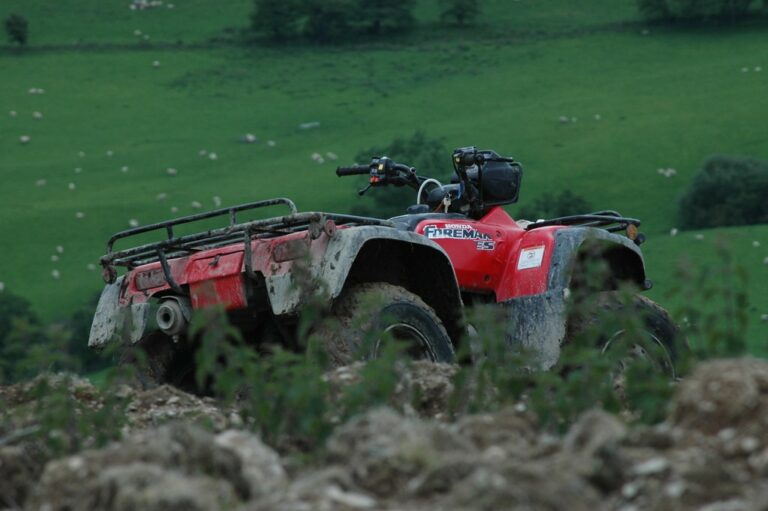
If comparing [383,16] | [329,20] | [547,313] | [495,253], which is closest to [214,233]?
[495,253]

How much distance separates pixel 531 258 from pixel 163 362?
2.55m

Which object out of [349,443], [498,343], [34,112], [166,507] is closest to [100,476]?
[166,507]

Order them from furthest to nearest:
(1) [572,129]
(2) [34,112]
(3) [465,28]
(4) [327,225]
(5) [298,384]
→ (3) [465,28]
(2) [34,112]
(1) [572,129]
(4) [327,225]
(5) [298,384]

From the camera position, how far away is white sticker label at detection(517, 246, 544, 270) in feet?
35.7

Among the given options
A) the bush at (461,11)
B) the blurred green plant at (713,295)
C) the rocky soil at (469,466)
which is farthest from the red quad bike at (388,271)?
the bush at (461,11)

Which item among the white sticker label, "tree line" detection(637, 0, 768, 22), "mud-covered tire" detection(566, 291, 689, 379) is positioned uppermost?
the white sticker label

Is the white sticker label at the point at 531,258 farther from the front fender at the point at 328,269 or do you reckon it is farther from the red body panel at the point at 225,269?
the red body panel at the point at 225,269

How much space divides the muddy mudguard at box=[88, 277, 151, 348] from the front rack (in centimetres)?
288

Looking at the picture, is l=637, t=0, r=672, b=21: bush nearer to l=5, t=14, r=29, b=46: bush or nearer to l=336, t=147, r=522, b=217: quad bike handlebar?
l=5, t=14, r=29, b=46: bush

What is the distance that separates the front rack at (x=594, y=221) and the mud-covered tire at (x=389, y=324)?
1916 mm

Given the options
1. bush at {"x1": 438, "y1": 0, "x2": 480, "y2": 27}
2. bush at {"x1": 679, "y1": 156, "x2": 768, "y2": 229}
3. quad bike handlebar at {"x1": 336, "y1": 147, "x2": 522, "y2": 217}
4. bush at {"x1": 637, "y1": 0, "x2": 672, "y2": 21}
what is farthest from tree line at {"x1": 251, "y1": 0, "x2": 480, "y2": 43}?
quad bike handlebar at {"x1": 336, "y1": 147, "x2": 522, "y2": 217}

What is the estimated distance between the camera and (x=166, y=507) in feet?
16.9

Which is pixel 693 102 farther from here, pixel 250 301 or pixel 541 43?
pixel 250 301

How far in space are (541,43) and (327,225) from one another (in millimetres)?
92177
